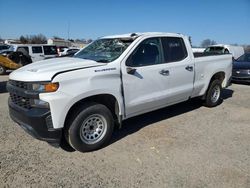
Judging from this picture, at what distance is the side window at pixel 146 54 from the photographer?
4.46m

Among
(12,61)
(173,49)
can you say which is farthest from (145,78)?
(12,61)

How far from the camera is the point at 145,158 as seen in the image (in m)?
3.90

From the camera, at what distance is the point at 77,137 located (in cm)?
391

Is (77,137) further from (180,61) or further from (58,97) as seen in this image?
(180,61)

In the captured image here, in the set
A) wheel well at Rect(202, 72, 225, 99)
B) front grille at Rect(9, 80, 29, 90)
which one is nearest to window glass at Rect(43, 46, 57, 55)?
wheel well at Rect(202, 72, 225, 99)

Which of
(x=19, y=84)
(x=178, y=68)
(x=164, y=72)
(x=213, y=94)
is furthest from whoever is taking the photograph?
(x=213, y=94)

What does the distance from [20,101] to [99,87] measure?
1.22m

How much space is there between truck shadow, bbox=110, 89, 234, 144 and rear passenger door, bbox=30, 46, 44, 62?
13.0 m

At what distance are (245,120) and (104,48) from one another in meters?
3.57

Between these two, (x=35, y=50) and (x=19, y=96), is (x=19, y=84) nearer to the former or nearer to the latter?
(x=19, y=96)

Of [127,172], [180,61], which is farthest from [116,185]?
[180,61]

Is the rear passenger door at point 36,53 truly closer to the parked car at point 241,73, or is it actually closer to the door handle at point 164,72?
the parked car at point 241,73

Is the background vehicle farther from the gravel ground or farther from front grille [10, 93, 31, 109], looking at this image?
front grille [10, 93, 31, 109]

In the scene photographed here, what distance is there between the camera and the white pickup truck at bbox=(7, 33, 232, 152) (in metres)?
3.63
